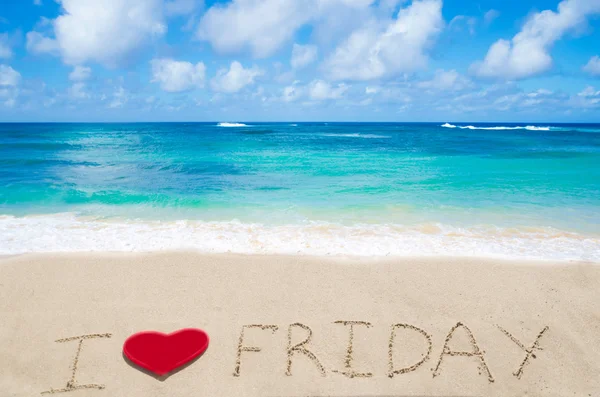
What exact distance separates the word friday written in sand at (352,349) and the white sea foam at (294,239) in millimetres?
2473

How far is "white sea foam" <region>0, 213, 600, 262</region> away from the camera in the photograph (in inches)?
296

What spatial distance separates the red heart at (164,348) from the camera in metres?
4.26

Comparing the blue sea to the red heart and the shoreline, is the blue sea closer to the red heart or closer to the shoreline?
the shoreline

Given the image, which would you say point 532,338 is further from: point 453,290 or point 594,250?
point 594,250

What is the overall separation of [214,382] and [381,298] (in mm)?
2773

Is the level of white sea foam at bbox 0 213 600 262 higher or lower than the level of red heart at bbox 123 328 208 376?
higher

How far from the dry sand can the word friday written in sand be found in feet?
0.07

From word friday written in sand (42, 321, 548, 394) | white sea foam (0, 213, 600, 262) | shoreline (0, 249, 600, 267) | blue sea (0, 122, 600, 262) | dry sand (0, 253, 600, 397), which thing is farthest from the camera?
blue sea (0, 122, 600, 262)

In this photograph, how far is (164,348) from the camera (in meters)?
4.55

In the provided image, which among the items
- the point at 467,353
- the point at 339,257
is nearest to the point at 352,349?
the point at 467,353

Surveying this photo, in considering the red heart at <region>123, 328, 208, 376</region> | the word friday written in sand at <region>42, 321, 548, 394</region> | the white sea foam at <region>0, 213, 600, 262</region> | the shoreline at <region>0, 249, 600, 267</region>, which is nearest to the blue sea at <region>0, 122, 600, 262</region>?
the white sea foam at <region>0, 213, 600, 262</region>

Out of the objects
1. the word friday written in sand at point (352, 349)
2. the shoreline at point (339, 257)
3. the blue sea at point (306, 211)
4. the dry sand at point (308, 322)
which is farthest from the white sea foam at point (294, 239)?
the word friday written in sand at point (352, 349)

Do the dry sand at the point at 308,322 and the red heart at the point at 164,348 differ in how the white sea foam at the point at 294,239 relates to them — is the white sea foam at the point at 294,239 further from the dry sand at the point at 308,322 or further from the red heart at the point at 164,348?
the red heart at the point at 164,348

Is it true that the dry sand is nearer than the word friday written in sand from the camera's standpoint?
Yes
